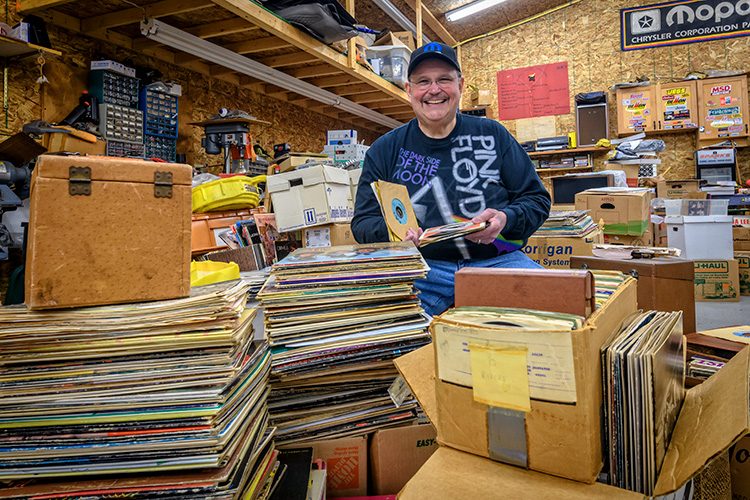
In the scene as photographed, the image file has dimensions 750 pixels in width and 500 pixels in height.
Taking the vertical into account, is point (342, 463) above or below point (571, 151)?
below

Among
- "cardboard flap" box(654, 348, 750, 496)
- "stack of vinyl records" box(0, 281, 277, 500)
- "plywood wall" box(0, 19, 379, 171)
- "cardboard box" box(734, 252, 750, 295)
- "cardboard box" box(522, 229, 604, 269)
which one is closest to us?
"cardboard flap" box(654, 348, 750, 496)

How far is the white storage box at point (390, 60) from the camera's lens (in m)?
4.88

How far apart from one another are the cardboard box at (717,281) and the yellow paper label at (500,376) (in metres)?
4.24

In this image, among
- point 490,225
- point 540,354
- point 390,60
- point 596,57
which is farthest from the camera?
point 596,57

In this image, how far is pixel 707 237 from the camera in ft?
13.1

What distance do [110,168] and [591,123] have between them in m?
7.13

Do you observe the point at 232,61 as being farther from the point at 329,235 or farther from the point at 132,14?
the point at 329,235

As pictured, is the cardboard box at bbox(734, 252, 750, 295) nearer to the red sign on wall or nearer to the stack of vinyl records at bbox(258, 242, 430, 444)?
the red sign on wall

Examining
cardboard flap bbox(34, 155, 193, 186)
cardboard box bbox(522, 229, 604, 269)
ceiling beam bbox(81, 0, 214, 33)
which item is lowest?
cardboard box bbox(522, 229, 604, 269)

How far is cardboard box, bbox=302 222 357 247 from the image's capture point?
2803mm

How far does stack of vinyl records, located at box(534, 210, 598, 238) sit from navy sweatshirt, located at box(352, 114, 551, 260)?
113 cm

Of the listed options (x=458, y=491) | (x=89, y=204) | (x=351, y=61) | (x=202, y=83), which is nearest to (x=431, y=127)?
(x=89, y=204)

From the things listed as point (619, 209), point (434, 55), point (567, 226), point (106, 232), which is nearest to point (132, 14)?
point (434, 55)

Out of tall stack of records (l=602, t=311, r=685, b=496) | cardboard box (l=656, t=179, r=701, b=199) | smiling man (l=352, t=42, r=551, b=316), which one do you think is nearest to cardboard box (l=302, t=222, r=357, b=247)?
smiling man (l=352, t=42, r=551, b=316)
